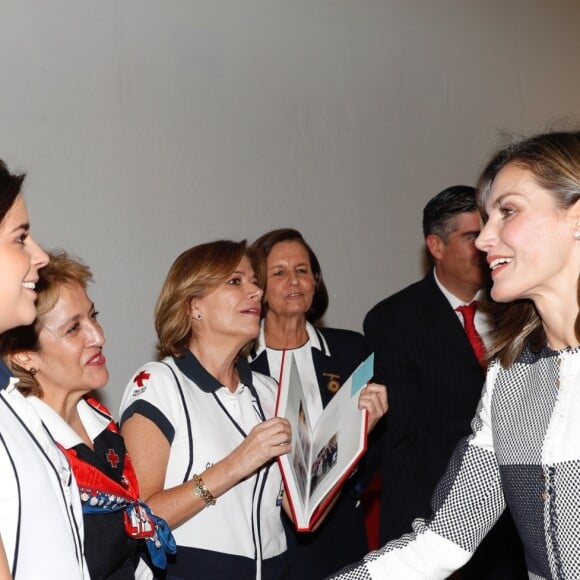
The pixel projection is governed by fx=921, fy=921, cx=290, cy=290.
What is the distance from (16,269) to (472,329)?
2427 millimetres

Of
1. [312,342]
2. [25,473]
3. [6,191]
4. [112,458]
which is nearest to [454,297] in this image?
[312,342]

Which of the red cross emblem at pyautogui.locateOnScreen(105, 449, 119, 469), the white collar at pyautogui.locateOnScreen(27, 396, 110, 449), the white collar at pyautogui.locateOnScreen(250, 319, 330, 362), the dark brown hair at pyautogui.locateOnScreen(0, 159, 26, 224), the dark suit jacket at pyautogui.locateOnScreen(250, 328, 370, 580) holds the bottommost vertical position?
the dark suit jacket at pyautogui.locateOnScreen(250, 328, 370, 580)

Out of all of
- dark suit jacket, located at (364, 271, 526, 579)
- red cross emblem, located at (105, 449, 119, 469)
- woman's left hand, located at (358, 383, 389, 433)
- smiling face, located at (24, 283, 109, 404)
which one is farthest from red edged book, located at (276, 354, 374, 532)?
dark suit jacket, located at (364, 271, 526, 579)

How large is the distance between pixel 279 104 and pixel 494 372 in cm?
282

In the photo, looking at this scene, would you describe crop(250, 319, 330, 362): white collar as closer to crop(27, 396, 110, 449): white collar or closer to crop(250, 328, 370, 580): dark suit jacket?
crop(250, 328, 370, 580): dark suit jacket

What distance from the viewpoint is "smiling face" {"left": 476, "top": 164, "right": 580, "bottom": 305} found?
6.41 ft

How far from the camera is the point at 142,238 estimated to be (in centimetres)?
403

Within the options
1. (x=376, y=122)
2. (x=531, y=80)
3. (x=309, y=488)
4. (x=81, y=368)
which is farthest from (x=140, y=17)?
(x=531, y=80)

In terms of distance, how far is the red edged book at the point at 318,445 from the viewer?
262 cm

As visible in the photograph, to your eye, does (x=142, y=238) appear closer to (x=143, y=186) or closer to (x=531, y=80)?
(x=143, y=186)

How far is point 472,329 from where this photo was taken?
3.82m

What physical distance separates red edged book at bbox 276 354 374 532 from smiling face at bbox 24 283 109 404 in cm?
61

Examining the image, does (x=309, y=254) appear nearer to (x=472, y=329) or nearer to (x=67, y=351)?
(x=472, y=329)

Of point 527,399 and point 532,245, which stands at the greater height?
point 532,245
